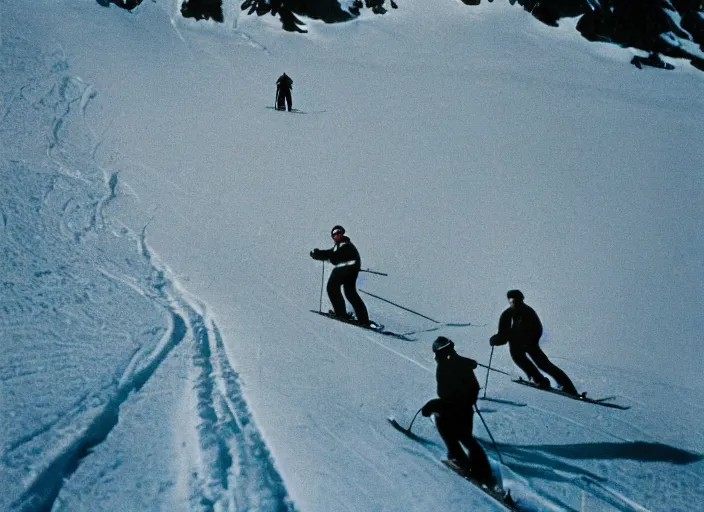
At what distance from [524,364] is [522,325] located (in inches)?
24.4

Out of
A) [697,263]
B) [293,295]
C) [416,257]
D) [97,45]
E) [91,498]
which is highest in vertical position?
[97,45]

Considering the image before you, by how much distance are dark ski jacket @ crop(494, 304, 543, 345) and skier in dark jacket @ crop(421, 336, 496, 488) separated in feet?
7.07

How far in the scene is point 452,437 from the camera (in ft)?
14.4

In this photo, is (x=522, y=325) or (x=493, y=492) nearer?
(x=493, y=492)

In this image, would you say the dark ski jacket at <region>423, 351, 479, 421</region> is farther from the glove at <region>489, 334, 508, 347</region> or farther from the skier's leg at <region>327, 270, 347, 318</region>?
the skier's leg at <region>327, 270, 347, 318</region>

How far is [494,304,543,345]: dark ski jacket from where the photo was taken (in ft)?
20.9

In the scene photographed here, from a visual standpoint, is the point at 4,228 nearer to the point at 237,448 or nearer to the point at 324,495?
the point at 237,448

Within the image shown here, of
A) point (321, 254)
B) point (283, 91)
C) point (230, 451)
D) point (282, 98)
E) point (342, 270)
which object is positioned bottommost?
point (230, 451)

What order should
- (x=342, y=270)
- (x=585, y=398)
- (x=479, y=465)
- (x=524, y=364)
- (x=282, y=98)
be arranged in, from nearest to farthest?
(x=479, y=465) → (x=585, y=398) → (x=524, y=364) → (x=342, y=270) → (x=282, y=98)

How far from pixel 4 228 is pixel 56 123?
747cm

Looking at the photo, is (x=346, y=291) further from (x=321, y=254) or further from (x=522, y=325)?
(x=522, y=325)

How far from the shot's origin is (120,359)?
5281mm

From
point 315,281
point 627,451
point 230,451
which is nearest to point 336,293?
point 315,281

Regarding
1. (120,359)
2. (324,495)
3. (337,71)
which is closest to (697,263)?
(324,495)
